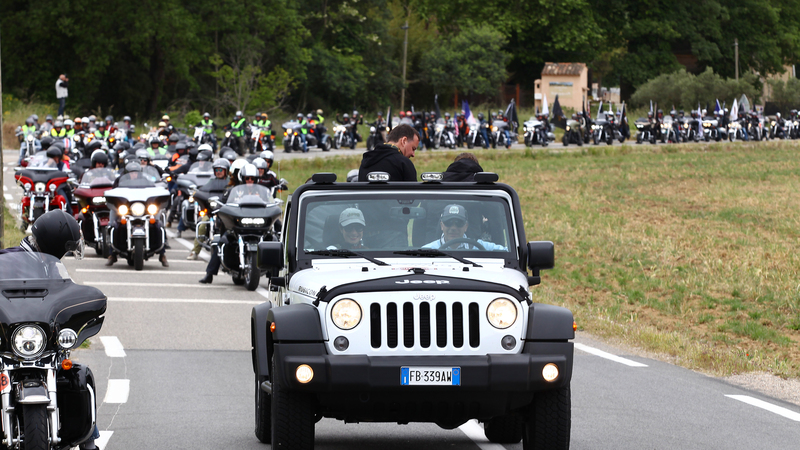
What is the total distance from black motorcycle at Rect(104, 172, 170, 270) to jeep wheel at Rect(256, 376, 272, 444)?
37.6ft

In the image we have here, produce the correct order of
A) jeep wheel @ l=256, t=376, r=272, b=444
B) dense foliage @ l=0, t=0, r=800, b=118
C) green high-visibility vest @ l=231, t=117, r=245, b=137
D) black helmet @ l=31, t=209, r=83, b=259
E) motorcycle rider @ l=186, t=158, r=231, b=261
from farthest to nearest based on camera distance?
dense foliage @ l=0, t=0, r=800, b=118, green high-visibility vest @ l=231, t=117, r=245, b=137, motorcycle rider @ l=186, t=158, r=231, b=261, jeep wheel @ l=256, t=376, r=272, b=444, black helmet @ l=31, t=209, r=83, b=259

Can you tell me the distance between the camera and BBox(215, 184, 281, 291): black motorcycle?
16.9m

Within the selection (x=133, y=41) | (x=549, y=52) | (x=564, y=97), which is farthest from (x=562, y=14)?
(x=133, y=41)

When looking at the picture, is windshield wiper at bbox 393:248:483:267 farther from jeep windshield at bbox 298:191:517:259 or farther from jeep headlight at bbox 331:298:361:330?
jeep headlight at bbox 331:298:361:330

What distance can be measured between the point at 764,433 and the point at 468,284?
286 cm

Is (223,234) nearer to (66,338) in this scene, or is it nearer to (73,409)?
(73,409)

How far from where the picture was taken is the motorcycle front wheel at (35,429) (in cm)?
555

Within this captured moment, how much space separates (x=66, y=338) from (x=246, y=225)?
11235mm

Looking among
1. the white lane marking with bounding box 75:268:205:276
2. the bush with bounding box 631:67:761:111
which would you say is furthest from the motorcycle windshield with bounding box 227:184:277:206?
the bush with bounding box 631:67:761:111

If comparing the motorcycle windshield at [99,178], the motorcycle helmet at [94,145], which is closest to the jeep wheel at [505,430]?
the motorcycle windshield at [99,178]

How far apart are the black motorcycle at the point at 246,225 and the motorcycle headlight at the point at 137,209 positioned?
7.51 ft

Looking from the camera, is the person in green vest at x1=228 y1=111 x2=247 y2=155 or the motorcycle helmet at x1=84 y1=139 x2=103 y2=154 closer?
the motorcycle helmet at x1=84 y1=139 x2=103 y2=154

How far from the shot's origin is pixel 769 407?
30.6 ft

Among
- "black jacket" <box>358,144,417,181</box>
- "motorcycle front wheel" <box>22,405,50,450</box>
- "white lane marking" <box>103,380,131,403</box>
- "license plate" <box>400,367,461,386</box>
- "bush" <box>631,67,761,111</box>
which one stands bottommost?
"white lane marking" <box>103,380,131,403</box>
